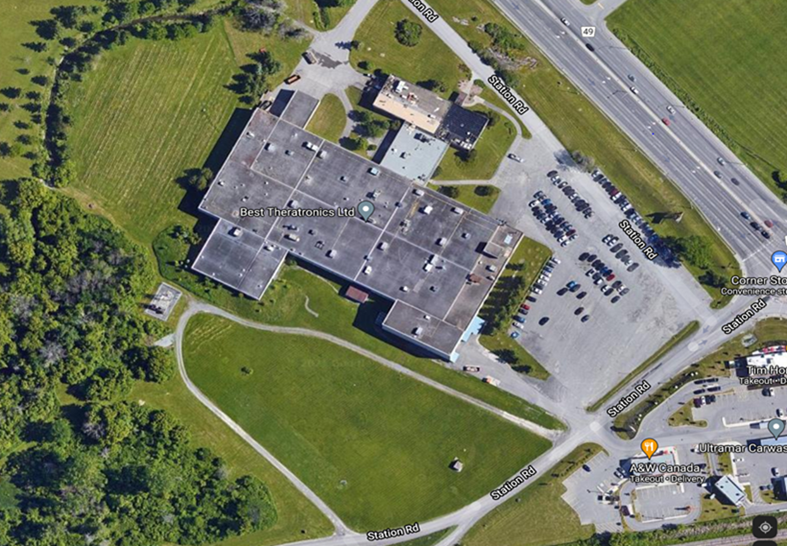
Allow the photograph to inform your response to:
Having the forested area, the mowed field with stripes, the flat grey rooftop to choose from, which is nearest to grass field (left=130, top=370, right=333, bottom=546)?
the forested area

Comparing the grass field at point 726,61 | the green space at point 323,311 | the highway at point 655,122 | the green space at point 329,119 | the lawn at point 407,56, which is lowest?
the green space at point 323,311

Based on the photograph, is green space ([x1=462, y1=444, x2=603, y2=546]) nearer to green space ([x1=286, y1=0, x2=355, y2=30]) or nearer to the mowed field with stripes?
the mowed field with stripes

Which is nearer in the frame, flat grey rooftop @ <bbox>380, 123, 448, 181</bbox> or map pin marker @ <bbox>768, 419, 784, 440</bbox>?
map pin marker @ <bbox>768, 419, 784, 440</bbox>

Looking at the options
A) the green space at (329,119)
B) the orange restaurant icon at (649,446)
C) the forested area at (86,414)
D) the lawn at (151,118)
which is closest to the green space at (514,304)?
the orange restaurant icon at (649,446)

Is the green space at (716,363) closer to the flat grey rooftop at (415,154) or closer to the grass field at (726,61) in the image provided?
the grass field at (726,61)

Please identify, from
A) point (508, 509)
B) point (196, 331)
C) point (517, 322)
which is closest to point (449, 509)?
point (508, 509)
